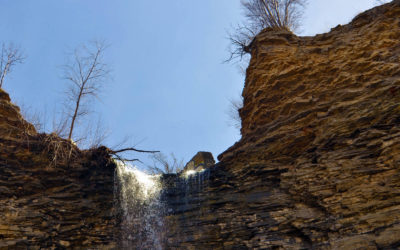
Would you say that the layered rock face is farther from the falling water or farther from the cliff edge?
the cliff edge

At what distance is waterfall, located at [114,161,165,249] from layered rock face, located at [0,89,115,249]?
32 centimetres

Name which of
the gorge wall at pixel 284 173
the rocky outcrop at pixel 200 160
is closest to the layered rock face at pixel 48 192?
the gorge wall at pixel 284 173

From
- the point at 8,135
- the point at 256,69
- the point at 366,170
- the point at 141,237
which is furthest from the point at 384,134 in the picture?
the point at 8,135

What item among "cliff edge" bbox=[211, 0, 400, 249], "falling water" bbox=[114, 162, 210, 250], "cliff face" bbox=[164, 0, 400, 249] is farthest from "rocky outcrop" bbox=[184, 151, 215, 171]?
"falling water" bbox=[114, 162, 210, 250]

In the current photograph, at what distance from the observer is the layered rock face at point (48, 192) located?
820 centimetres

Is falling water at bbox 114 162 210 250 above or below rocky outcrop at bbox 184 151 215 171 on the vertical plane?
below

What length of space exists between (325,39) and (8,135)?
35.3 feet

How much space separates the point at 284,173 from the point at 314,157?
898 millimetres

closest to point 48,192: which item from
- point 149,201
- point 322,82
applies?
point 149,201

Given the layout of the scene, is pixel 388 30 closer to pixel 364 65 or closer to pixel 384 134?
pixel 364 65

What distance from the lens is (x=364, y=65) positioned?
29.0 ft

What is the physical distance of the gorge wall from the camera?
6.95 meters

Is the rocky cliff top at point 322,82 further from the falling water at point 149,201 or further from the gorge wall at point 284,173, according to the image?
the falling water at point 149,201

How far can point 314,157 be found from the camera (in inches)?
319
